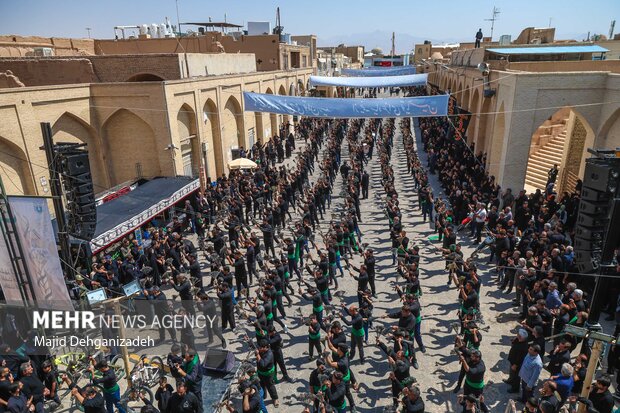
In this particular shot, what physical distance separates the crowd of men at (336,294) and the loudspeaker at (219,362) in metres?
0.41

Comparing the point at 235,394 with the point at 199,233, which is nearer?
the point at 235,394

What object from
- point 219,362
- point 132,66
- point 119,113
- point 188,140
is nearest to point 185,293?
point 219,362

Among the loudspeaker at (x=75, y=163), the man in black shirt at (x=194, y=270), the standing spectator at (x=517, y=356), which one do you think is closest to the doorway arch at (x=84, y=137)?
the man in black shirt at (x=194, y=270)

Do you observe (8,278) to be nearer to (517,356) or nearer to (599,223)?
(517,356)

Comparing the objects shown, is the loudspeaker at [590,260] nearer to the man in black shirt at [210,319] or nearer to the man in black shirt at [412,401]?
the man in black shirt at [412,401]

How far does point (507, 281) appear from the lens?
10695 millimetres

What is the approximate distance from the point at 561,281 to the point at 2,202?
11745mm

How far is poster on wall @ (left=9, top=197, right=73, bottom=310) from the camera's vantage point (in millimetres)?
7461

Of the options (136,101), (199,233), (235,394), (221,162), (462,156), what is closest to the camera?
(235,394)

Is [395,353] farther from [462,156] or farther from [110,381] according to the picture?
[462,156]

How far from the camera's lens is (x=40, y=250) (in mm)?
7621

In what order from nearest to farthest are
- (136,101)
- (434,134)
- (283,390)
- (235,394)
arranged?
1. (235,394)
2. (283,390)
3. (136,101)
4. (434,134)

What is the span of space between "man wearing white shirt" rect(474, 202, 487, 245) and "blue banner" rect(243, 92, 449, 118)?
4328 millimetres

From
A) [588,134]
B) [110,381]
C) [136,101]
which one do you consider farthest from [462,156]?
[110,381]
